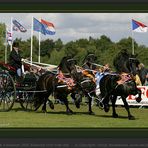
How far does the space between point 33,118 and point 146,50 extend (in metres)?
25.9

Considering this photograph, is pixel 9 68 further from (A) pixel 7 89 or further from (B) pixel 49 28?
(B) pixel 49 28

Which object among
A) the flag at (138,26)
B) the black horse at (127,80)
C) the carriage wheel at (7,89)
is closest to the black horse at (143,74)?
the flag at (138,26)

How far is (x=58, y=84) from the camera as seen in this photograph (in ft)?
72.0

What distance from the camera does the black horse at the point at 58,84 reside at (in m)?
21.3

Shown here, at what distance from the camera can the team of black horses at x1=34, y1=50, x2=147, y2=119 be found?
64.5 ft

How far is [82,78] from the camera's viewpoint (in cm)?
2247

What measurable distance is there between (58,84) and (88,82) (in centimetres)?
146

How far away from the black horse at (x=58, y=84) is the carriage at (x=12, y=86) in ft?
1.08

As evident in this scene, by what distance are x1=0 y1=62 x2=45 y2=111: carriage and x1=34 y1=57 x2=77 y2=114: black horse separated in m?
0.33

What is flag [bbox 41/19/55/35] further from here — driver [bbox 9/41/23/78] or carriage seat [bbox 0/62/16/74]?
carriage seat [bbox 0/62/16/74]

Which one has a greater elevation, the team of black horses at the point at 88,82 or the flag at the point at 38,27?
the flag at the point at 38,27

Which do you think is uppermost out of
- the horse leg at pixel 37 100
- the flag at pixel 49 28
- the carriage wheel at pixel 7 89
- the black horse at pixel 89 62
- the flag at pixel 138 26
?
the flag at pixel 49 28

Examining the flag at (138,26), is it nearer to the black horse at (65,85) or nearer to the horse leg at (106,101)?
the black horse at (65,85)

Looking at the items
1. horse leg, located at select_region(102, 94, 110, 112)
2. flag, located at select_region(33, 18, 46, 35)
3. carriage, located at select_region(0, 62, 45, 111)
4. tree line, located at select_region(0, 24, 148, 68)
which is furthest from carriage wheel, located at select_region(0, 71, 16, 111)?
tree line, located at select_region(0, 24, 148, 68)
